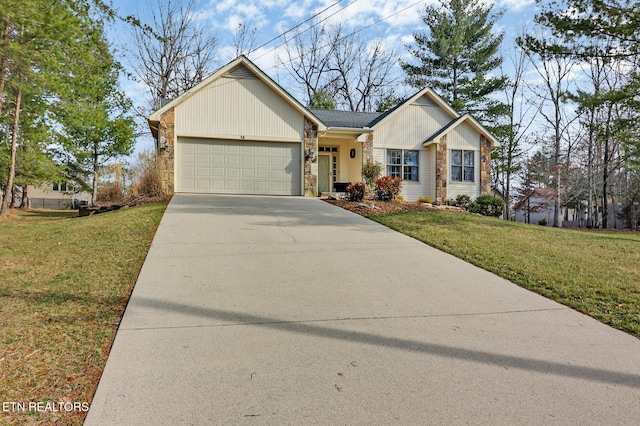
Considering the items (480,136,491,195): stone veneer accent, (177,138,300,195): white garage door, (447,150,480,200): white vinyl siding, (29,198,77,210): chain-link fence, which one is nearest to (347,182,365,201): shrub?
(177,138,300,195): white garage door

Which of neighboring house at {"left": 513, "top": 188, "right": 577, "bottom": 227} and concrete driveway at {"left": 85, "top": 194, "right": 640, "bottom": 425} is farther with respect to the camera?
neighboring house at {"left": 513, "top": 188, "right": 577, "bottom": 227}

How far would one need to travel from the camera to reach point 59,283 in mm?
4801

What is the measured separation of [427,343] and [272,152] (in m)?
13.0

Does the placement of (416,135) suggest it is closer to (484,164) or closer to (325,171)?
→ (484,164)

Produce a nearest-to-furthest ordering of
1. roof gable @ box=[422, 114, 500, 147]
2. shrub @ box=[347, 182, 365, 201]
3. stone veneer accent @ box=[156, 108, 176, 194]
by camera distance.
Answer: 1. shrub @ box=[347, 182, 365, 201]
2. stone veneer accent @ box=[156, 108, 176, 194]
3. roof gable @ box=[422, 114, 500, 147]

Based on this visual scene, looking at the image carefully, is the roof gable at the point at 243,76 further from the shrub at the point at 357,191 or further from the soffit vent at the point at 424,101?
the soffit vent at the point at 424,101

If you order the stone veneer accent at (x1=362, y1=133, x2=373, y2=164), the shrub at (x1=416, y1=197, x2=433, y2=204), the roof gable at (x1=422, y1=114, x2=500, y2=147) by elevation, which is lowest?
the shrub at (x1=416, y1=197, x2=433, y2=204)

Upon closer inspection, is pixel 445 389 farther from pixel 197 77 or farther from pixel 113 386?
pixel 197 77

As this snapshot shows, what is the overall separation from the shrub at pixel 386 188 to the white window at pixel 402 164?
4.24 metres

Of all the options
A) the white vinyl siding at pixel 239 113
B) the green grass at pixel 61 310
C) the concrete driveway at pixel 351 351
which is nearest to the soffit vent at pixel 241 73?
the white vinyl siding at pixel 239 113

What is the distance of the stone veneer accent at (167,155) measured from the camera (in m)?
14.1

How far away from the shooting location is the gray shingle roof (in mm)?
17781

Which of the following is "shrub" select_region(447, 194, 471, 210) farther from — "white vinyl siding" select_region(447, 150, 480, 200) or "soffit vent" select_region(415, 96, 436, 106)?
"soffit vent" select_region(415, 96, 436, 106)

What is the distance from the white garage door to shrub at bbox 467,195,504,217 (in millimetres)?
7611
